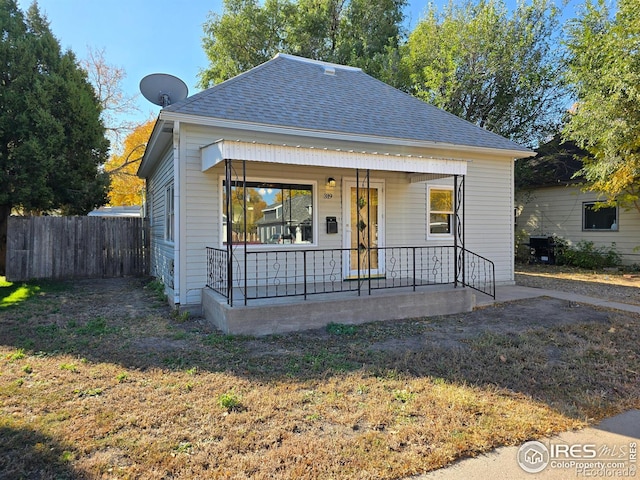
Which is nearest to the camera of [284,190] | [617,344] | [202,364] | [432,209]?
[202,364]

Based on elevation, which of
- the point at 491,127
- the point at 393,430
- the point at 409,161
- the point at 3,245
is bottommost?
the point at 393,430

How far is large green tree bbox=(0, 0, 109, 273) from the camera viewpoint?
10.1 meters

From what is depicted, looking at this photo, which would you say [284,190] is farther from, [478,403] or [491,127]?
[491,127]

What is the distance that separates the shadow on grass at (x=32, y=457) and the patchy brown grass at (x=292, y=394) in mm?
11

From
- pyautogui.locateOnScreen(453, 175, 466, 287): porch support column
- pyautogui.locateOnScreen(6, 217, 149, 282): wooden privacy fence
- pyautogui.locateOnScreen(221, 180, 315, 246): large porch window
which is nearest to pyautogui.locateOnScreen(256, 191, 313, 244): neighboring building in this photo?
pyautogui.locateOnScreen(221, 180, 315, 246): large porch window

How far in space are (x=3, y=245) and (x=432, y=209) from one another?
11700 mm

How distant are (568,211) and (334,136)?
1176 cm

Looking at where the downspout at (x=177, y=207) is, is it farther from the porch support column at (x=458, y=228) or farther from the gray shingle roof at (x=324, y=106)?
the porch support column at (x=458, y=228)

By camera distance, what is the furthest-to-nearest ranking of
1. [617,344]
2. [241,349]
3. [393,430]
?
1. [617,344]
2. [241,349]
3. [393,430]

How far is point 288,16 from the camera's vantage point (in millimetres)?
20391

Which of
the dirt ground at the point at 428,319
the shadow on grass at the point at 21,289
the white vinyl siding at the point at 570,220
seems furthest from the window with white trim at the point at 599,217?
the shadow on grass at the point at 21,289

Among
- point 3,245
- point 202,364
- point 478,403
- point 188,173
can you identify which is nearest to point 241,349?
point 202,364

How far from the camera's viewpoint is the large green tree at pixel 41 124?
1014cm

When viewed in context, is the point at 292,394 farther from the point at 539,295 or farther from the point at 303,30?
the point at 303,30
